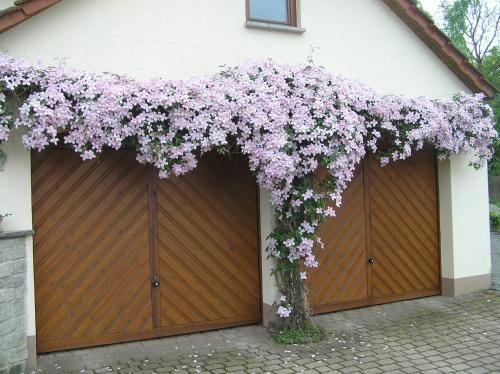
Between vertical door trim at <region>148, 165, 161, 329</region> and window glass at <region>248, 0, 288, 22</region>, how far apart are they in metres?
2.39

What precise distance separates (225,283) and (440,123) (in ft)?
11.6

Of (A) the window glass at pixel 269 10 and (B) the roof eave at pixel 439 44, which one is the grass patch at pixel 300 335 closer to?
(A) the window glass at pixel 269 10

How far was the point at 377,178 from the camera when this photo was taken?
7586 mm

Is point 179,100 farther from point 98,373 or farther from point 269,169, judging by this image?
point 98,373

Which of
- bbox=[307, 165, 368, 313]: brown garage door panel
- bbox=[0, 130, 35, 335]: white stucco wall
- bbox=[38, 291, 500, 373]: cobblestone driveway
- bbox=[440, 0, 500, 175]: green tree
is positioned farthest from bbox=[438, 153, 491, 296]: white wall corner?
bbox=[440, 0, 500, 175]: green tree

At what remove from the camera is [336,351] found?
5.69m

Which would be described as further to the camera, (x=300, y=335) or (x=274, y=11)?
(x=274, y=11)

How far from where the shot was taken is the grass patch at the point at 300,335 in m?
5.93

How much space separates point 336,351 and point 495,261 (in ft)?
20.9

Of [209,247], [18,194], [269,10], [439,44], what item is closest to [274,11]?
[269,10]

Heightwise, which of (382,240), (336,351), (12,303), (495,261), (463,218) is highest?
(463,218)

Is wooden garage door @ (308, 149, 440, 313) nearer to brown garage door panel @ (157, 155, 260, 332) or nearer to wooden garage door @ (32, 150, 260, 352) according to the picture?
brown garage door panel @ (157, 155, 260, 332)

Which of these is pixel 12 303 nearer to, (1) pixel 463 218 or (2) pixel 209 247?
(2) pixel 209 247

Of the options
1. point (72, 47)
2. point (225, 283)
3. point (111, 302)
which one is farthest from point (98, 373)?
point (72, 47)
